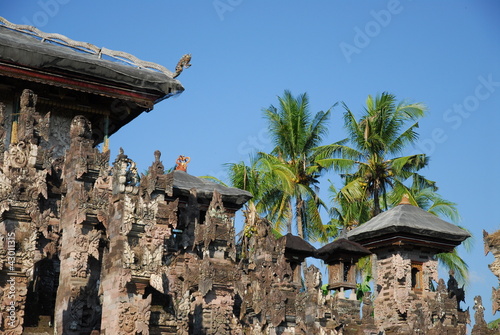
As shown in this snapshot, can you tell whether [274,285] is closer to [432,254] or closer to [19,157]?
[19,157]

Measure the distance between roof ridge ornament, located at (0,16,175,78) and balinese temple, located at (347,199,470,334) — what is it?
877cm

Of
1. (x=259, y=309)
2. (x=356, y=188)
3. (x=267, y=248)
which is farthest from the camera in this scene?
(x=356, y=188)

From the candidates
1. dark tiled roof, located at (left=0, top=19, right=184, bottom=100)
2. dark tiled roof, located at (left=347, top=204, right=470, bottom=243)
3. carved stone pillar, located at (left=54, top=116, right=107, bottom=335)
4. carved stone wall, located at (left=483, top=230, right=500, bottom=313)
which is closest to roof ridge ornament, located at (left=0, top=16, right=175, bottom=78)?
dark tiled roof, located at (left=0, top=19, right=184, bottom=100)

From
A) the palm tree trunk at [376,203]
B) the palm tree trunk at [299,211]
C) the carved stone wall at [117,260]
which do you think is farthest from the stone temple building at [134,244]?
the palm tree trunk at [299,211]

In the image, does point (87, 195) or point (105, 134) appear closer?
point (87, 195)

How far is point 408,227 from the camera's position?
86.1 feet

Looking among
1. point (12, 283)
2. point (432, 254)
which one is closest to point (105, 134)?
point (12, 283)

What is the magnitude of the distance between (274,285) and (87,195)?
18.0ft

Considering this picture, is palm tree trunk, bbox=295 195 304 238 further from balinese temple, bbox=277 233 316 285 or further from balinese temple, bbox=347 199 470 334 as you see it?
balinese temple, bbox=277 233 316 285

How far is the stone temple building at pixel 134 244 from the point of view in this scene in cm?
1489

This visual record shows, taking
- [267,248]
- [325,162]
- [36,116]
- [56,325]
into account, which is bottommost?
[56,325]

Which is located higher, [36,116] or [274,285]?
[36,116]

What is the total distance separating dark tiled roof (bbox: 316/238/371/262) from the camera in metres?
25.6

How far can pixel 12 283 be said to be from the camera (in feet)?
48.7
